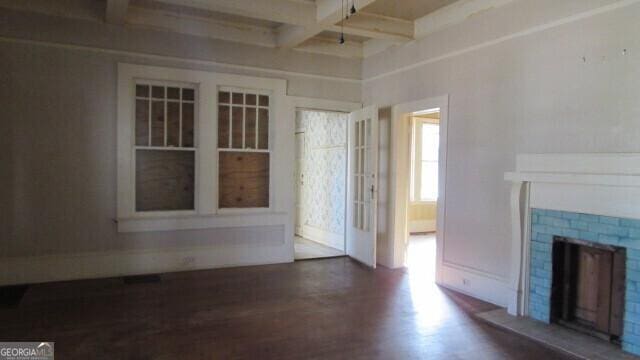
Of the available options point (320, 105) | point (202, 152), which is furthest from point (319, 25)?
point (202, 152)

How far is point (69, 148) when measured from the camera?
191 inches

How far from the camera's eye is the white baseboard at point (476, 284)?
4285mm

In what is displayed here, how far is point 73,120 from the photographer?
487 cm

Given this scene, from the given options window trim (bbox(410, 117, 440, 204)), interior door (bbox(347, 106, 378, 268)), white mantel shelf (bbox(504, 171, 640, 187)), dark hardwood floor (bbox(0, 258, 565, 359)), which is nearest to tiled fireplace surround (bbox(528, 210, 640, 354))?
white mantel shelf (bbox(504, 171, 640, 187))

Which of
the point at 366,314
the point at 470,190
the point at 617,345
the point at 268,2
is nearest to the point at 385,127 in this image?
the point at 470,190

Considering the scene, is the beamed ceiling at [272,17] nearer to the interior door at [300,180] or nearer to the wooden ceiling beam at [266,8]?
the wooden ceiling beam at [266,8]

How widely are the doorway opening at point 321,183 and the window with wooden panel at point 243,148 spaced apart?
0.73 meters

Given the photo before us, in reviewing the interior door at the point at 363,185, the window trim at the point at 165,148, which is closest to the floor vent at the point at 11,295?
the window trim at the point at 165,148

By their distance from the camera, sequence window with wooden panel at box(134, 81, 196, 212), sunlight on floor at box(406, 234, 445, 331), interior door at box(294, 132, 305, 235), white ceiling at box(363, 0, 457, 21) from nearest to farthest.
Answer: sunlight on floor at box(406, 234, 445, 331) < white ceiling at box(363, 0, 457, 21) < window with wooden panel at box(134, 81, 196, 212) < interior door at box(294, 132, 305, 235)

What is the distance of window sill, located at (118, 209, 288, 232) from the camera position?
5.19 m

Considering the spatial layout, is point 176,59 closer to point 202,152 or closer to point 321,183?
point 202,152

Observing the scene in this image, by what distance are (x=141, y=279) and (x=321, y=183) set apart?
3401mm

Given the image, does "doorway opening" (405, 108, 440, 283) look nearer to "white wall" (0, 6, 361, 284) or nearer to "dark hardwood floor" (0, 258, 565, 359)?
"dark hardwood floor" (0, 258, 565, 359)

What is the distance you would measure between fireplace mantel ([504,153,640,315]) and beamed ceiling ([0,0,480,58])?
1965 millimetres
